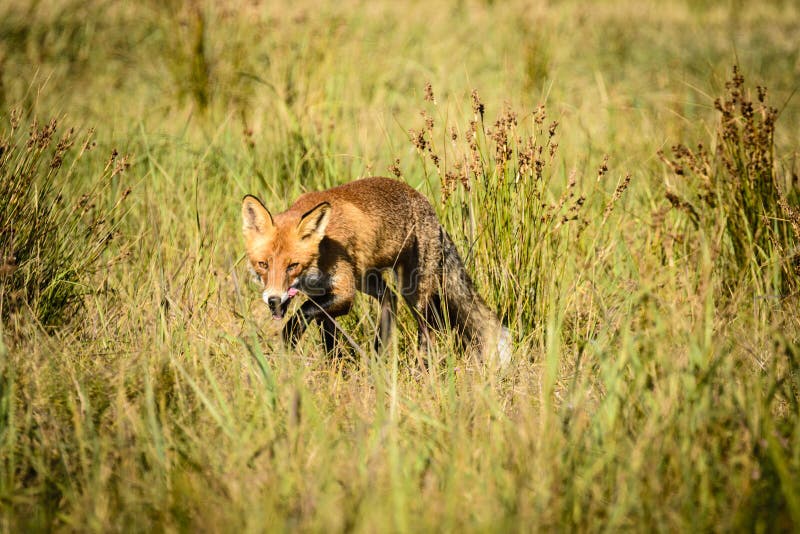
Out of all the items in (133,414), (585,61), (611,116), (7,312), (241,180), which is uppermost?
(585,61)

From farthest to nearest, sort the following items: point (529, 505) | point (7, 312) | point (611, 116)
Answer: point (611, 116) → point (7, 312) → point (529, 505)

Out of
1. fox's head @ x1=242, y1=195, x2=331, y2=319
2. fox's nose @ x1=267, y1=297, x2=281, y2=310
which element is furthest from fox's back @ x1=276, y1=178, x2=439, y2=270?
fox's nose @ x1=267, y1=297, x2=281, y2=310

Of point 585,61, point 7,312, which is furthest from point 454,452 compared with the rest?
point 585,61

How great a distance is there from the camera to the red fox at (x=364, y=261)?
430 cm

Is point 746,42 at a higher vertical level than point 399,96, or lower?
higher

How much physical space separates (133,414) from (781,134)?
7.22m

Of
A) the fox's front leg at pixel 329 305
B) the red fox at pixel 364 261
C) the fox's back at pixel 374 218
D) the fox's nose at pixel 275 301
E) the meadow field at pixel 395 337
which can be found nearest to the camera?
the meadow field at pixel 395 337

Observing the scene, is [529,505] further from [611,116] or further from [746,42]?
[746,42]

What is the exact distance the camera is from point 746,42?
12758mm

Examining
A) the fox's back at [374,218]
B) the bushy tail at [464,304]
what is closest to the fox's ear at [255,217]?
the fox's back at [374,218]

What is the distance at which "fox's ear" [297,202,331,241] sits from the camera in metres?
4.14

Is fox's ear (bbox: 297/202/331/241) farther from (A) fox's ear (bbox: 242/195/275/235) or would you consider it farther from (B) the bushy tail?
(B) the bushy tail

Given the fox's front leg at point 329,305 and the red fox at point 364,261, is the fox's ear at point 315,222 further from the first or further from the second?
the fox's front leg at point 329,305

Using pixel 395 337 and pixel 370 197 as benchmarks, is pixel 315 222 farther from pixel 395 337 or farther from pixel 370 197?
pixel 395 337
